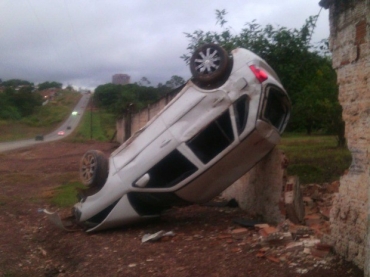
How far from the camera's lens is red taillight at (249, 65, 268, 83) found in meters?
7.54

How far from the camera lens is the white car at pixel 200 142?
754 centimetres

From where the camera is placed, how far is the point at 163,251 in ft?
22.7

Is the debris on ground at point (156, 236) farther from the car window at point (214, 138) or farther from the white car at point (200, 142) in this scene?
the car window at point (214, 138)

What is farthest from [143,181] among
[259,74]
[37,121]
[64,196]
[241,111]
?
[37,121]

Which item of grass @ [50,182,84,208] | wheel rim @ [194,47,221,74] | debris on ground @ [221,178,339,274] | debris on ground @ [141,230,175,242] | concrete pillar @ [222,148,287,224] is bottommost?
grass @ [50,182,84,208]

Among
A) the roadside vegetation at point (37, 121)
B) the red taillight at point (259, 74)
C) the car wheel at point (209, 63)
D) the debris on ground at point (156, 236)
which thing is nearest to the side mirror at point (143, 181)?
the debris on ground at point (156, 236)

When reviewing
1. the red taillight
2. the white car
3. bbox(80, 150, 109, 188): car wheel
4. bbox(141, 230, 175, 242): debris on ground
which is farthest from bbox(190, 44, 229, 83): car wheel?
bbox(141, 230, 175, 242): debris on ground

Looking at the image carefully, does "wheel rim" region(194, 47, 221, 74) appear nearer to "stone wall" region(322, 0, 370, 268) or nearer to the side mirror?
the side mirror

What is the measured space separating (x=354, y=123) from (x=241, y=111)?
7.67 ft

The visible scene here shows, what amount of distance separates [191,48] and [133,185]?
237 inches

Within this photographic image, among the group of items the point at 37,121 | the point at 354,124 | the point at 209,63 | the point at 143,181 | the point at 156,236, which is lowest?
the point at 156,236

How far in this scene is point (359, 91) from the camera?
5.46m

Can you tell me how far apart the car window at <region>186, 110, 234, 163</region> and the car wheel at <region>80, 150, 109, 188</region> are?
1590 millimetres

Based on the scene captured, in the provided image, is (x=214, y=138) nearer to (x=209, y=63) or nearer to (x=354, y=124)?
(x=209, y=63)
